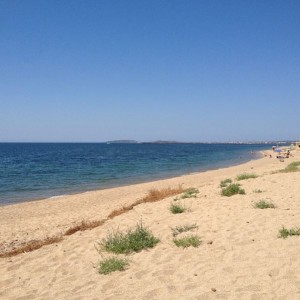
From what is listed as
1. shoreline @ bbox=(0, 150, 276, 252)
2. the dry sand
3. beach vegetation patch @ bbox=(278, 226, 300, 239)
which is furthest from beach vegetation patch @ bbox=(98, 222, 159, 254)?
shoreline @ bbox=(0, 150, 276, 252)

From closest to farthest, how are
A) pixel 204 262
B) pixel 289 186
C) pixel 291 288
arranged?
1. pixel 291 288
2. pixel 204 262
3. pixel 289 186

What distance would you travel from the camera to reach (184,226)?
8.39m

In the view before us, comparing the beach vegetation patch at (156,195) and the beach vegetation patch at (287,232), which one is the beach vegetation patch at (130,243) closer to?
the beach vegetation patch at (287,232)

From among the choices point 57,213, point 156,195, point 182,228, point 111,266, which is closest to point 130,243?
point 111,266

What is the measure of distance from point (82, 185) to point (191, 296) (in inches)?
962

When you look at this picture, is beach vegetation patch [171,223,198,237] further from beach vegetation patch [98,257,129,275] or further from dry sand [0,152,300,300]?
beach vegetation patch [98,257,129,275]

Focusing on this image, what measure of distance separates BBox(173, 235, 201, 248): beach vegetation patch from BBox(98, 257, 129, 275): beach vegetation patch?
4.33 feet

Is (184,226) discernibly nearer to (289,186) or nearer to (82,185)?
(289,186)

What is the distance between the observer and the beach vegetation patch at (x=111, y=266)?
19.4ft

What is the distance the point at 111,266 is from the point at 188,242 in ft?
5.98

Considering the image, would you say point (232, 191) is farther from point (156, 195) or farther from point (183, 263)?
point (183, 263)

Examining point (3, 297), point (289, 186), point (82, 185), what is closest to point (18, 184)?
point (82, 185)

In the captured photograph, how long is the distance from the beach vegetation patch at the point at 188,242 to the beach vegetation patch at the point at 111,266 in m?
1.32

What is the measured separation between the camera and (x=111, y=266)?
596 cm
